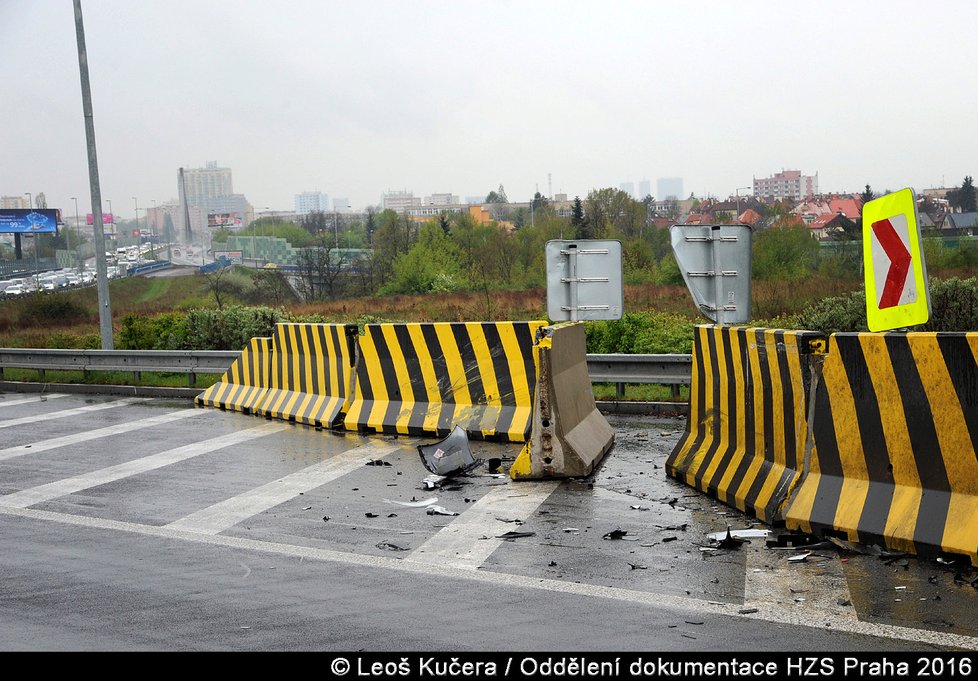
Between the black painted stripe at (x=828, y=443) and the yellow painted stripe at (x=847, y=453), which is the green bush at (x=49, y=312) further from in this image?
the yellow painted stripe at (x=847, y=453)

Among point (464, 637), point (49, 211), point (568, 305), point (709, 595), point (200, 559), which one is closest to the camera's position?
point (464, 637)

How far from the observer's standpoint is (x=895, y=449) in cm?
620

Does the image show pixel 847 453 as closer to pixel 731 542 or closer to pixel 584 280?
pixel 731 542

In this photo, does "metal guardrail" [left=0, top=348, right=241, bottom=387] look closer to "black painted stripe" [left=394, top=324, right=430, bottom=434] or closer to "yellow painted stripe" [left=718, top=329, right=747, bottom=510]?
"black painted stripe" [left=394, top=324, right=430, bottom=434]

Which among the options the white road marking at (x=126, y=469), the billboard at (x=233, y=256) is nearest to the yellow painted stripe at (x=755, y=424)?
the white road marking at (x=126, y=469)

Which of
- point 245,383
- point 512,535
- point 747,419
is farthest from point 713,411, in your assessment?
point 245,383

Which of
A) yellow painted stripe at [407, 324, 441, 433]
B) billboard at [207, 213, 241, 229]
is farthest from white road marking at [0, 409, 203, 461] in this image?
billboard at [207, 213, 241, 229]

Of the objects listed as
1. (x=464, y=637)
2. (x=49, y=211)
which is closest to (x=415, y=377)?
(x=464, y=637)

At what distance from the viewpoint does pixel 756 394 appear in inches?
298

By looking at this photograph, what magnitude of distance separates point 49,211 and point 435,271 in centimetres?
6955

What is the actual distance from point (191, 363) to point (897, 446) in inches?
555

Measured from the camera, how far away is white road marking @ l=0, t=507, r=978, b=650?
473cm

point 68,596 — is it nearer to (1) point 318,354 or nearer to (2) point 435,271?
(1) point 318,354

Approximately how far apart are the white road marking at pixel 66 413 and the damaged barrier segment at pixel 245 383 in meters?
1.61
